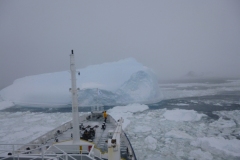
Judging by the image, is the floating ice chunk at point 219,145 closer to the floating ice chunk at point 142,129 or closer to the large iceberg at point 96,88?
the floating ice chunk at point 142,129

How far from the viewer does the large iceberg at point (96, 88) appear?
22.7m

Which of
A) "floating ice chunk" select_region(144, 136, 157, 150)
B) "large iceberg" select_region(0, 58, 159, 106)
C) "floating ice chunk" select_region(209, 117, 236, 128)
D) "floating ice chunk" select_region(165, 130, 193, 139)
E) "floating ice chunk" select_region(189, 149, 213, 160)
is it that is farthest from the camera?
"large iceberg" select_region(0, 58, 159, 106)

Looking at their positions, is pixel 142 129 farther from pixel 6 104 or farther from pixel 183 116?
pixel 6 104

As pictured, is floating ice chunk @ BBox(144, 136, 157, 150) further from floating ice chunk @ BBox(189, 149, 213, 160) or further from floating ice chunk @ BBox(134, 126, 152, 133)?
floating ice chunk @ BBox(189, 149, 213, 160)

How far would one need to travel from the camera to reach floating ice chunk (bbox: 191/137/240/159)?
8.05 meters

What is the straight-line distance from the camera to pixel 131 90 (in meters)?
23.7

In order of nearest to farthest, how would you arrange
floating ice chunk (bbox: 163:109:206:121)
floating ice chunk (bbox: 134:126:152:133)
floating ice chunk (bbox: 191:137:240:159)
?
floating ice chunk (bbox: 191:137:240:159) → floating ice chunk (bbox: 134:126:152:133) → floating ice chunk (bbox: 163:109:206:121)

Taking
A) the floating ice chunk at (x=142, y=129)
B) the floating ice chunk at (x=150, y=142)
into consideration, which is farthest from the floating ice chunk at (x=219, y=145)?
the floating ice chunk at (x=142, y=129)

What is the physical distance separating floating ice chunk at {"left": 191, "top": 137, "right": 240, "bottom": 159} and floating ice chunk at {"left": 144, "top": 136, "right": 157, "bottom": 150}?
194 centimetres

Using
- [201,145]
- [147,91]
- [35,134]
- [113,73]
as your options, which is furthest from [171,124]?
[113,73]

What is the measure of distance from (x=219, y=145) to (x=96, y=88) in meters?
14.5

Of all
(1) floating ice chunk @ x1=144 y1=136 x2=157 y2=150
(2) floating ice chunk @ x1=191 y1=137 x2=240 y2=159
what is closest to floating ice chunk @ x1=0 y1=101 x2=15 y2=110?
(1) floating ice chunk @ x1=144 y1=136 x2=157 y2=150

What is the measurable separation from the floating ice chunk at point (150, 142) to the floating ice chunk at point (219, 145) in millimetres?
1942

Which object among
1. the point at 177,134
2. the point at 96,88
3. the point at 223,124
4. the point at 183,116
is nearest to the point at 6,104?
the point at 96,88
